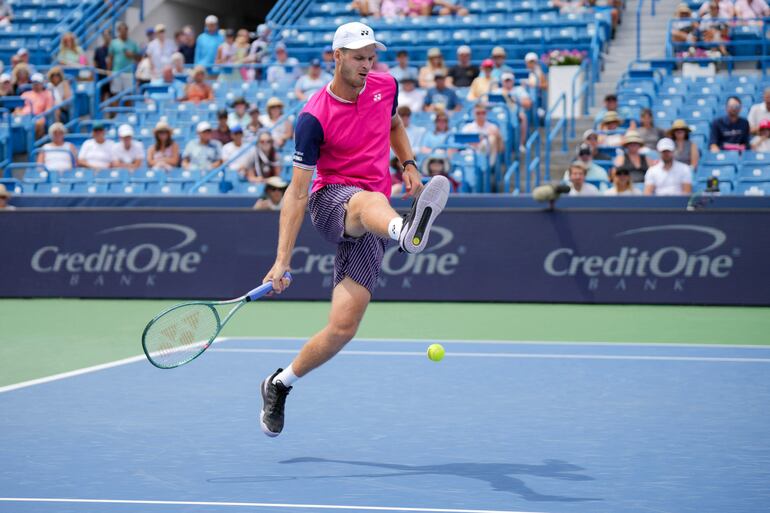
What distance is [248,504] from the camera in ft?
17.9

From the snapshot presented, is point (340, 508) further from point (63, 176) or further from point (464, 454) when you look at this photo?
point (63, 176)

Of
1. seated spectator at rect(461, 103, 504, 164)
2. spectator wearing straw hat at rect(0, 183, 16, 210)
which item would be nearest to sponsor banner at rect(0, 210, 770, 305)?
spectator wearing straw hat at rect(0, 183, 16, 210)

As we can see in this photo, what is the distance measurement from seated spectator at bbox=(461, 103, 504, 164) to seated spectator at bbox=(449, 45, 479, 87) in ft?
7.40

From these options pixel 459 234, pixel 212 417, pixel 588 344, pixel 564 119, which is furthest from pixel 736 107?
pixel 212 417

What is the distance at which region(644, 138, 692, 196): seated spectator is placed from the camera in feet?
49.8

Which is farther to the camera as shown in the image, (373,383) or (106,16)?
(106,16)

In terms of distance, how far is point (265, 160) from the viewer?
17500 millimetres

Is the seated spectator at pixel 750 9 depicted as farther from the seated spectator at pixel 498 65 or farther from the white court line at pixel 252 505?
the white court line at pixel 252 505

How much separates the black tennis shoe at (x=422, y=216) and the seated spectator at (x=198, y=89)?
1568 centimetres

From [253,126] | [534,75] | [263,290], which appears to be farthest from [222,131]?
[263,290]

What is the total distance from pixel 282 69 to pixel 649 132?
23.9ft

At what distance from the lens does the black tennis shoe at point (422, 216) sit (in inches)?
231

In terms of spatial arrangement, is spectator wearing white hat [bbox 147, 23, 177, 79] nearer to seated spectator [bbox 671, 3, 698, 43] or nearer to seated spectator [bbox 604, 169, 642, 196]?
seated spectator [bbox 671, 3, 698, 43]

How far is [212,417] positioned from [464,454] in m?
1.83
